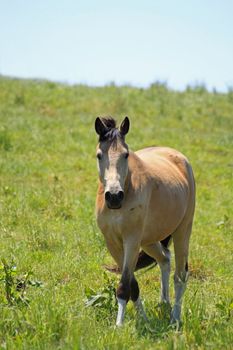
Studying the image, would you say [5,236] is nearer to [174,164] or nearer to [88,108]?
[174,164]

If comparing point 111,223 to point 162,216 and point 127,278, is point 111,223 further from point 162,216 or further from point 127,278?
point 162,216

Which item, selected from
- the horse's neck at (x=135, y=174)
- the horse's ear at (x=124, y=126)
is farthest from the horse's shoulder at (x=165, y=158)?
the horse's ear at (x=124, y=126)

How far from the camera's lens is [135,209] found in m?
5.38

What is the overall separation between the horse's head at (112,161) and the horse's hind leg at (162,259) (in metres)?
1.50

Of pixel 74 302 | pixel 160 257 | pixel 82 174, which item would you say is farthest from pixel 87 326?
pixel 82 174

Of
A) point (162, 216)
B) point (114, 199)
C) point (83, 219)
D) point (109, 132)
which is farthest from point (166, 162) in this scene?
point (83, 219)

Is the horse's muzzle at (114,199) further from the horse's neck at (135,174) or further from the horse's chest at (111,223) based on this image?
the horse's neck at (135,174)

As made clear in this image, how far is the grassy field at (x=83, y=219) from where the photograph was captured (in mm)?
4625

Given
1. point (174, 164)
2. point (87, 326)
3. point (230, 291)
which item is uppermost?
point (174, 164)

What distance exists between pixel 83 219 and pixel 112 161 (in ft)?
13.8

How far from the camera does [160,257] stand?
659 centimetres

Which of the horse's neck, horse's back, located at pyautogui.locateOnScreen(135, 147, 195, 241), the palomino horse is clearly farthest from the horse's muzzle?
horse's back, located at pyautogui.locateOnScreen(135, 147, 195, 241)

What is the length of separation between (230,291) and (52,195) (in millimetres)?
4363

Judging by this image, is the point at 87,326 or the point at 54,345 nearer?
the point at 54,345
